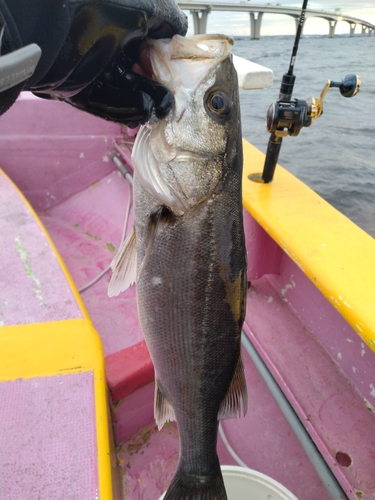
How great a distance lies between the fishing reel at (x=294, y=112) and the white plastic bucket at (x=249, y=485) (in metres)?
2.06

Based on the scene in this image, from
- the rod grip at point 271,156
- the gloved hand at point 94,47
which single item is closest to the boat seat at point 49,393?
the gloved hand at point 94,47

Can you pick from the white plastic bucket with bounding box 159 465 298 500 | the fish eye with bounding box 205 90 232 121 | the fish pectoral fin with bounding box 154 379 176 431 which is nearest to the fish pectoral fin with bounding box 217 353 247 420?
the fish pectoral fin with bounding box 154 379 176 431

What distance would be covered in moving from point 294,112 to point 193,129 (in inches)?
55.6

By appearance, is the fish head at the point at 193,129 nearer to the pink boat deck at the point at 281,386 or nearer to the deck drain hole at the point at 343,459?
the pink boat deck at the point at 281,386

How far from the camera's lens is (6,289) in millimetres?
2059

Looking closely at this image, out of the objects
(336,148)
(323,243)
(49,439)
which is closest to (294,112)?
(323,243)

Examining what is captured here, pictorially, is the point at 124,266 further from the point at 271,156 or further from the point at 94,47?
the point at 271,156

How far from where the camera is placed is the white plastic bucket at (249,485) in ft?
5.73

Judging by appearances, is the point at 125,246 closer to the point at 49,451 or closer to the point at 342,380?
the point at 49,451

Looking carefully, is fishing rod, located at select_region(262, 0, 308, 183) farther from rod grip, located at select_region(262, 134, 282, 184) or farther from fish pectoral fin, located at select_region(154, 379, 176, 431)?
fish pectoral fin, located at select_region(154, 379, 176, 431)

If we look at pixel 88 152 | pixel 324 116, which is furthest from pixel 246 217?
pixel 324 116

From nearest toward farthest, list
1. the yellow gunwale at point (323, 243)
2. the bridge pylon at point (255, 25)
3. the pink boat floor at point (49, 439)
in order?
the pink boat floor at point (49, 439), the yellow gunwale at point (323, 243), the bridge pylon at point (255, 25)

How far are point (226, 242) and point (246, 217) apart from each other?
1437 mm

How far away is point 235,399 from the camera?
1.59 meters
